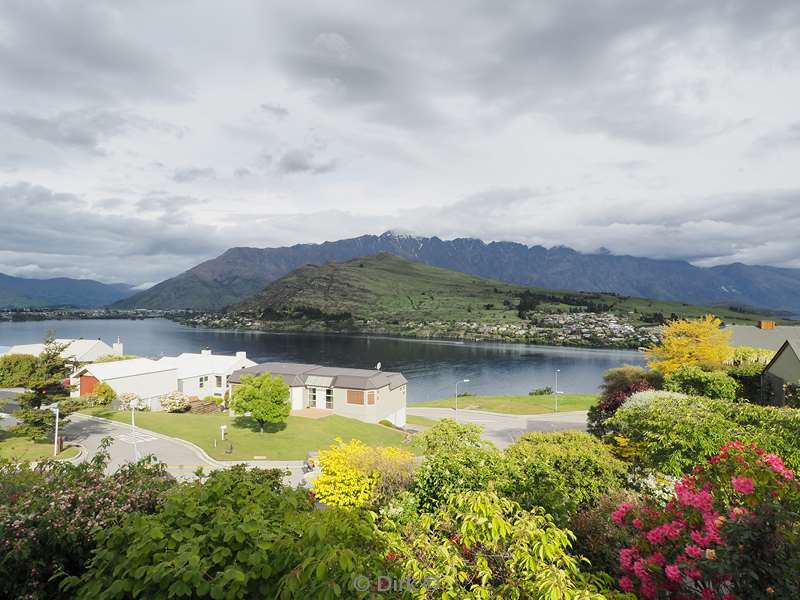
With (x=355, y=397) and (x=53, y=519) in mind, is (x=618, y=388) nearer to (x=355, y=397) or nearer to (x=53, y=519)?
(x=355, y=397)

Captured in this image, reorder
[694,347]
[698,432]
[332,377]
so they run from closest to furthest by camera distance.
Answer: [698,432] < [694,347] < [332,377]

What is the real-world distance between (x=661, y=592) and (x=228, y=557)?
7442 mm

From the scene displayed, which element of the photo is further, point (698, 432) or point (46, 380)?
point (46, 380)

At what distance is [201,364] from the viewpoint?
232 feet

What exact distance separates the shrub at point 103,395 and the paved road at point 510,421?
137 feet

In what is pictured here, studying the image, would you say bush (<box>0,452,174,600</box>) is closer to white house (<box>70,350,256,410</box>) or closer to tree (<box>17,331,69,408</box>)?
tree (<box>17,331,69,408</box>)

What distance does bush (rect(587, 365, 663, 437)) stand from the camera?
127ft

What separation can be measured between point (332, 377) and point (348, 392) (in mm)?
3501

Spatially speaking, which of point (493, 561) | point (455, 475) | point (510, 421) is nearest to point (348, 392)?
point (510, 421)

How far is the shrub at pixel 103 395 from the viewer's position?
5218 cm

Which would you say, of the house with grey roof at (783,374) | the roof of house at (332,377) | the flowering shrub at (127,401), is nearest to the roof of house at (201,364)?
the flowering shrub at (127,401)

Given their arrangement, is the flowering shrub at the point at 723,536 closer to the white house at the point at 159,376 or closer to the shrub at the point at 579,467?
the shrub at the point at 579,467

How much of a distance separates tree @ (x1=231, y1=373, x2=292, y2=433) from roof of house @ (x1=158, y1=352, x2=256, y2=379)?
25.6 meters

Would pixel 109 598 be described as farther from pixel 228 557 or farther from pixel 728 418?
pixel 728 418
